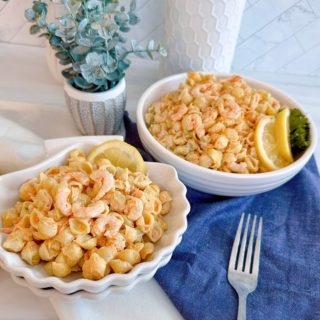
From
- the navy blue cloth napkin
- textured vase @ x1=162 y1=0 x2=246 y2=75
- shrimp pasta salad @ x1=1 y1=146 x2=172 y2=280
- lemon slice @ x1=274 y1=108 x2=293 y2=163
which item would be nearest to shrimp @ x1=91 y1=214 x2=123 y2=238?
shrimp pasta salad @ x1=1 y1=146 x2=172 y2=280

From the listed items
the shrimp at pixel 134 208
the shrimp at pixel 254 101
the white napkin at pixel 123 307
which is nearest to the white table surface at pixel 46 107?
the white napkin at pixel 123 307

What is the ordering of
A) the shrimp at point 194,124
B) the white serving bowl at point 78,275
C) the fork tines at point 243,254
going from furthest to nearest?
the shrimp at point 194,124
the fork tines at point 243,254
the white serving bowl at point 78,275

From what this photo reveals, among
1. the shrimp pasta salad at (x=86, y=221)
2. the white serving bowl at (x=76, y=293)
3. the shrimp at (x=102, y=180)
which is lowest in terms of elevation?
the white serving bowl at (x=76, y=293)

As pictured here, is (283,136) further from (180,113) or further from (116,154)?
(116,154)

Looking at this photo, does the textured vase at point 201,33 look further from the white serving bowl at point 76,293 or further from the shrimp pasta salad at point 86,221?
the white serving bowl at point 76,293

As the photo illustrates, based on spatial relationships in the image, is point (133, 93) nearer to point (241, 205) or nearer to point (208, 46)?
point (208, 46)

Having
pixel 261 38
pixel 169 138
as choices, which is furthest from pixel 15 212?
pixel 261 38
